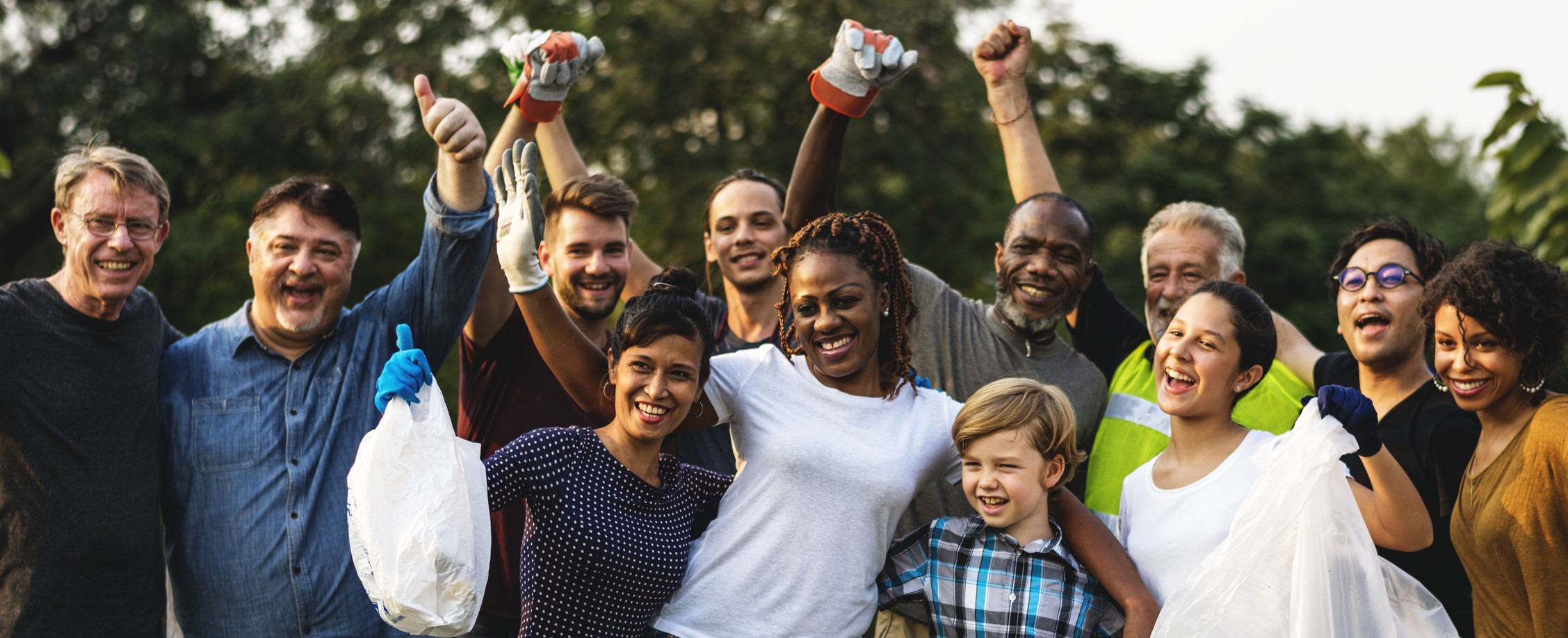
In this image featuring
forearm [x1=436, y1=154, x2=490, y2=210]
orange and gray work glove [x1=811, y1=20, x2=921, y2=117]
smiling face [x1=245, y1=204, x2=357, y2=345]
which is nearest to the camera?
forearm [x1=436, y1=154, x2=490, y2=210]

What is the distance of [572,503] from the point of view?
10.9ft

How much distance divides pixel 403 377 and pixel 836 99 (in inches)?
74.1

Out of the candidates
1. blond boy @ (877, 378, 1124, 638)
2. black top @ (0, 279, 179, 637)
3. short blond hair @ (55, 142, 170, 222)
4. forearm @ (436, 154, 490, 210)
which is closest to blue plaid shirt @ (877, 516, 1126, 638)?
blond boy @ (877, 378, 1124, 638)

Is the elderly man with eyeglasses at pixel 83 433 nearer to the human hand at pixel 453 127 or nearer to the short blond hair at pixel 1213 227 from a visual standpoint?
the human hand at pixel 453 127

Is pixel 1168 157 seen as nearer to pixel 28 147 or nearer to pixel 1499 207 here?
pixel 1499 207

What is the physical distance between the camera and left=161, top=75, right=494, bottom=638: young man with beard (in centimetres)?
381

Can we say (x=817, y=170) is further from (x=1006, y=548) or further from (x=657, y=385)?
(x=1006, y=548)

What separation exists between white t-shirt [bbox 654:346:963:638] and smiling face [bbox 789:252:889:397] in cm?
7

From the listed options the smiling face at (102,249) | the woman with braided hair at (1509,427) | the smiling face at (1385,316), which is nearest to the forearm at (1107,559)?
the woman with braided hair at (1509,427)

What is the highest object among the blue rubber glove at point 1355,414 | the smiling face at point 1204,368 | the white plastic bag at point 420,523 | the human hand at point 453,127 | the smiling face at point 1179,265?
the smiling face at point 1179,265

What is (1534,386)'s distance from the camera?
11.9 feet

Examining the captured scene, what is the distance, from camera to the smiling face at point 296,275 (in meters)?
3.99

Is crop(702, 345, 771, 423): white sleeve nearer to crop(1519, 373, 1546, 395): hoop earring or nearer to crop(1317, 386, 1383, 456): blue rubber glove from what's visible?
crop(1317, 386, 1383, 456): blue rubber glove

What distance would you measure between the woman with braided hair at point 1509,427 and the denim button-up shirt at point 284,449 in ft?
→ 10.1
